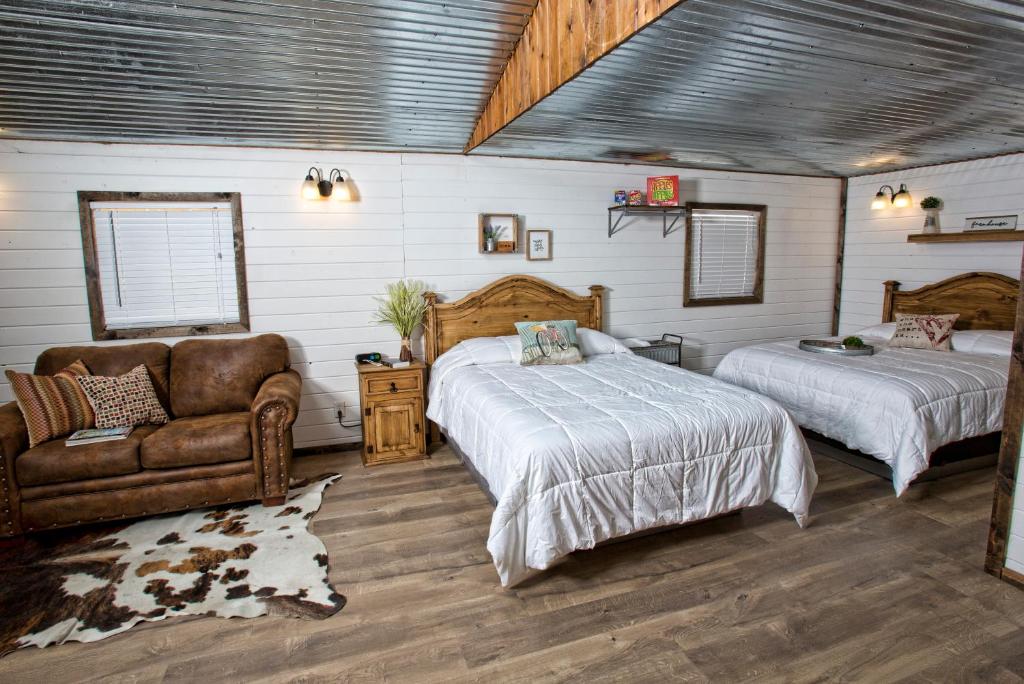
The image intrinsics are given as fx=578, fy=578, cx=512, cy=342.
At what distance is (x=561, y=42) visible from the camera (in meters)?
2.63

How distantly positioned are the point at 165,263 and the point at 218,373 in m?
0.89

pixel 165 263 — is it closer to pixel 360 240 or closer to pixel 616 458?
pixel 360 240

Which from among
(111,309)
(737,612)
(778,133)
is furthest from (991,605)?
(111,309)

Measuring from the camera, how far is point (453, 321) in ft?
15.1

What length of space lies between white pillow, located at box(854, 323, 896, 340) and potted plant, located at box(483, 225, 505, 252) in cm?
347

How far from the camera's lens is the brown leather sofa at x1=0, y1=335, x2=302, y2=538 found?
3.05m

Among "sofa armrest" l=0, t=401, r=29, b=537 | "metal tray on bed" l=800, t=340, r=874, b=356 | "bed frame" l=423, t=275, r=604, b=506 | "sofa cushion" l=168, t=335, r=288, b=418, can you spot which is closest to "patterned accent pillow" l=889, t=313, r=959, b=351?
"metal tray on bed" l=800, t=340, r=874, b=356

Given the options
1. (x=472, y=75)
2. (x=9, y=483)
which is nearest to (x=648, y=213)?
(x=472, y=75)

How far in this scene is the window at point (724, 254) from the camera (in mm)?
5492

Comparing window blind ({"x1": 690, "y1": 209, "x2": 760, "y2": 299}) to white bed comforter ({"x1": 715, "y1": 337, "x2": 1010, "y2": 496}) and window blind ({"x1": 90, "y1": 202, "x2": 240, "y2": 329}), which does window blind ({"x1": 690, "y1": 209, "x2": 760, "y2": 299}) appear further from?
window blind ({"x1": 90, "y1": 202, "x2": 240, "y2": 329})

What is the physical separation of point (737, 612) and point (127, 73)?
3820 millimetres

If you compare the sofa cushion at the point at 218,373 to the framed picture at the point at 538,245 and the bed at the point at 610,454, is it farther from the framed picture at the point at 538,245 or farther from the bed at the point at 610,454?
the framed picture at the point at 538,245

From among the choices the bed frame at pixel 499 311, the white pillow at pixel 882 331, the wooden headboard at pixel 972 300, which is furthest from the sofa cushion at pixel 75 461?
the wooden headboard at pixel 972 300

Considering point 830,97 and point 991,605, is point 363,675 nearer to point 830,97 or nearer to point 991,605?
point 991,605
